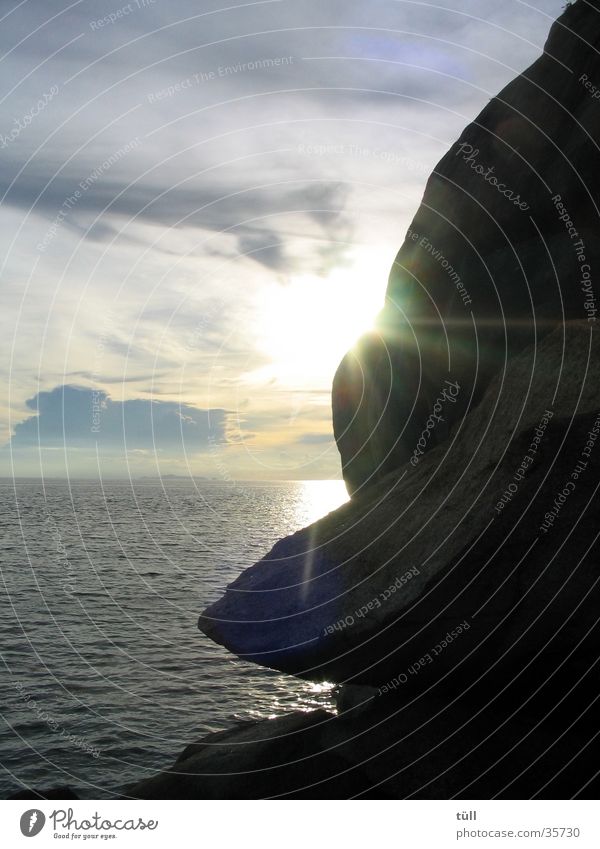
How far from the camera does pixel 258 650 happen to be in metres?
12.9

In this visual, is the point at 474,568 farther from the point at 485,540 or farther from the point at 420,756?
the point at 420,756

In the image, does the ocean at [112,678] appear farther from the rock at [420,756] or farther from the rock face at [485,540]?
the rock face at [485,540]

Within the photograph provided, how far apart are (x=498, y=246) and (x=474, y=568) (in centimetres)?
974

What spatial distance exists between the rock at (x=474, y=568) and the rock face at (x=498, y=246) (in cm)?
309

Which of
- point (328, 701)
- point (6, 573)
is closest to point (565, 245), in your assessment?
point (328, 701)

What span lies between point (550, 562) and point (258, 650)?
571cm

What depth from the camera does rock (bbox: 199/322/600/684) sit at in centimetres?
1108

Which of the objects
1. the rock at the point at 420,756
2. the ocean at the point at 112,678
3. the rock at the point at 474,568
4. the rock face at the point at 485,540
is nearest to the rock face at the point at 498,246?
the rock face at the point at 485,540

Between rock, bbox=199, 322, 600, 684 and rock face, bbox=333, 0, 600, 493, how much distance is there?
10.2ft

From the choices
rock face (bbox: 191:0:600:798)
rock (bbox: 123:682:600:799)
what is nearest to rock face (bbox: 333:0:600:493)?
rock face (bbox: 191:0:600:798)

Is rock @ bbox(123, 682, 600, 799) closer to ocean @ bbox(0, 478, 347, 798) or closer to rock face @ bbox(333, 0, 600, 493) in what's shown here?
ocean @ bbox(0, 478, 347, 798)

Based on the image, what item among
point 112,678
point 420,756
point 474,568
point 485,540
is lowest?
point 112,678

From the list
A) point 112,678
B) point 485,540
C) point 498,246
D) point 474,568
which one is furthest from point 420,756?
point 112,678

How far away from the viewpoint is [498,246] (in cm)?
1747
